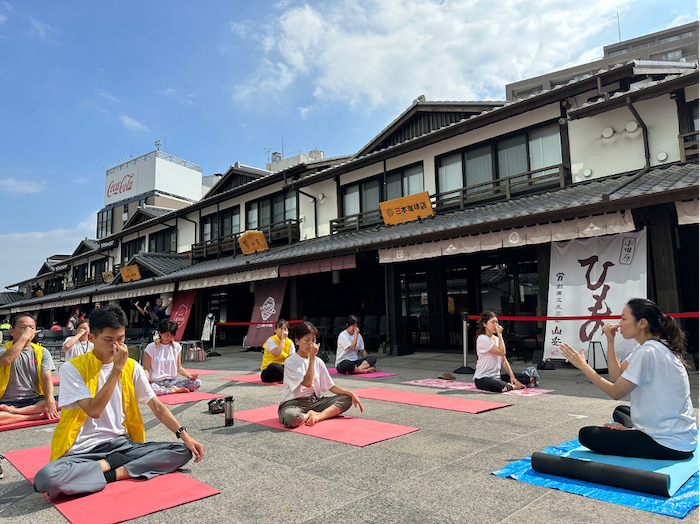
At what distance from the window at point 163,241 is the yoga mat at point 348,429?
20.3 metres

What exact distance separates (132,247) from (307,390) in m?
25.9

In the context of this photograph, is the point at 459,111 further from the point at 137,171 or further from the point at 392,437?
the point at 137,171

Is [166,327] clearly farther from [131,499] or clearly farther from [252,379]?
[131,499]

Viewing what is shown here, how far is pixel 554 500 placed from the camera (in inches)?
116

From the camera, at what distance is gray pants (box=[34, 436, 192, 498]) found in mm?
3059

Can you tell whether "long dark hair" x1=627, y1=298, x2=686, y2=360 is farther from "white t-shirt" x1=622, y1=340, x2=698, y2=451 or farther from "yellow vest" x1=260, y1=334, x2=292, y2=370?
"yellow vest" x1=260, y1=334, x2=292, y2=370

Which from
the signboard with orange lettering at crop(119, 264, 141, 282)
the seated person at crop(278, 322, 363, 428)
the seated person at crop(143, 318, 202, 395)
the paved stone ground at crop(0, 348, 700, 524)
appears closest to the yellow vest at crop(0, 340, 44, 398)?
the paved stone ground at crop(0, 348, 700, 524)

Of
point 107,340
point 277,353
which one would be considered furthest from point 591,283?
point 107,340

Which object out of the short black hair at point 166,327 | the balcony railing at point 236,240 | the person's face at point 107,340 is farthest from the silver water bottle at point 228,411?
the balcony railing at point 236,240

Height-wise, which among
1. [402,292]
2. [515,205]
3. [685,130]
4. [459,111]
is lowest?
[402,292]

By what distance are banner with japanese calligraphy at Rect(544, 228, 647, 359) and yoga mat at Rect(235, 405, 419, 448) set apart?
5061mm

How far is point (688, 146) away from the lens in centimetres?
914

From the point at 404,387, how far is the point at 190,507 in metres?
5.00

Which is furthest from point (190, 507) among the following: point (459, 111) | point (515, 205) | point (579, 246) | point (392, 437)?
point (459, 111)
